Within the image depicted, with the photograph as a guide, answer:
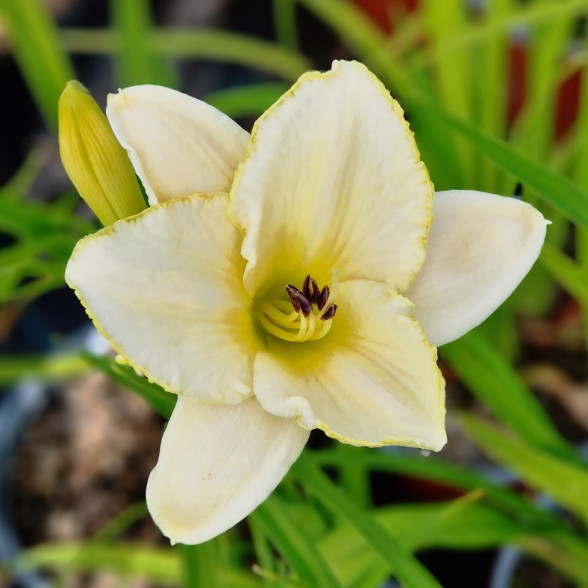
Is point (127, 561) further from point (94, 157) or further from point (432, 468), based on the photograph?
point (94, 157)

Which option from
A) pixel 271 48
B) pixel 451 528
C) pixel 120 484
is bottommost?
pixel 120 484

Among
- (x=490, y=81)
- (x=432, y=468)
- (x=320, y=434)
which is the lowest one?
(x=320, y=434)

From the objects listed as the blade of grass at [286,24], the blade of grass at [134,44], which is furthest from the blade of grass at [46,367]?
the blade of grass at [286,24]

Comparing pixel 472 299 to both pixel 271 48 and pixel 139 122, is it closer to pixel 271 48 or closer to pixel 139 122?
pixel 139 122

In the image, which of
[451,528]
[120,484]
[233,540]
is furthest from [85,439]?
[451,528]

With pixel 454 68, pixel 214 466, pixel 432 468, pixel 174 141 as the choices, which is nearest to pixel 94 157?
pixel 174 141

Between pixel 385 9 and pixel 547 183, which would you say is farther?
pixel 385 9

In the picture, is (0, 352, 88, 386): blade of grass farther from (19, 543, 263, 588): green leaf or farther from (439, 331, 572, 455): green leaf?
(439, 331, 572, 455): green leaf
